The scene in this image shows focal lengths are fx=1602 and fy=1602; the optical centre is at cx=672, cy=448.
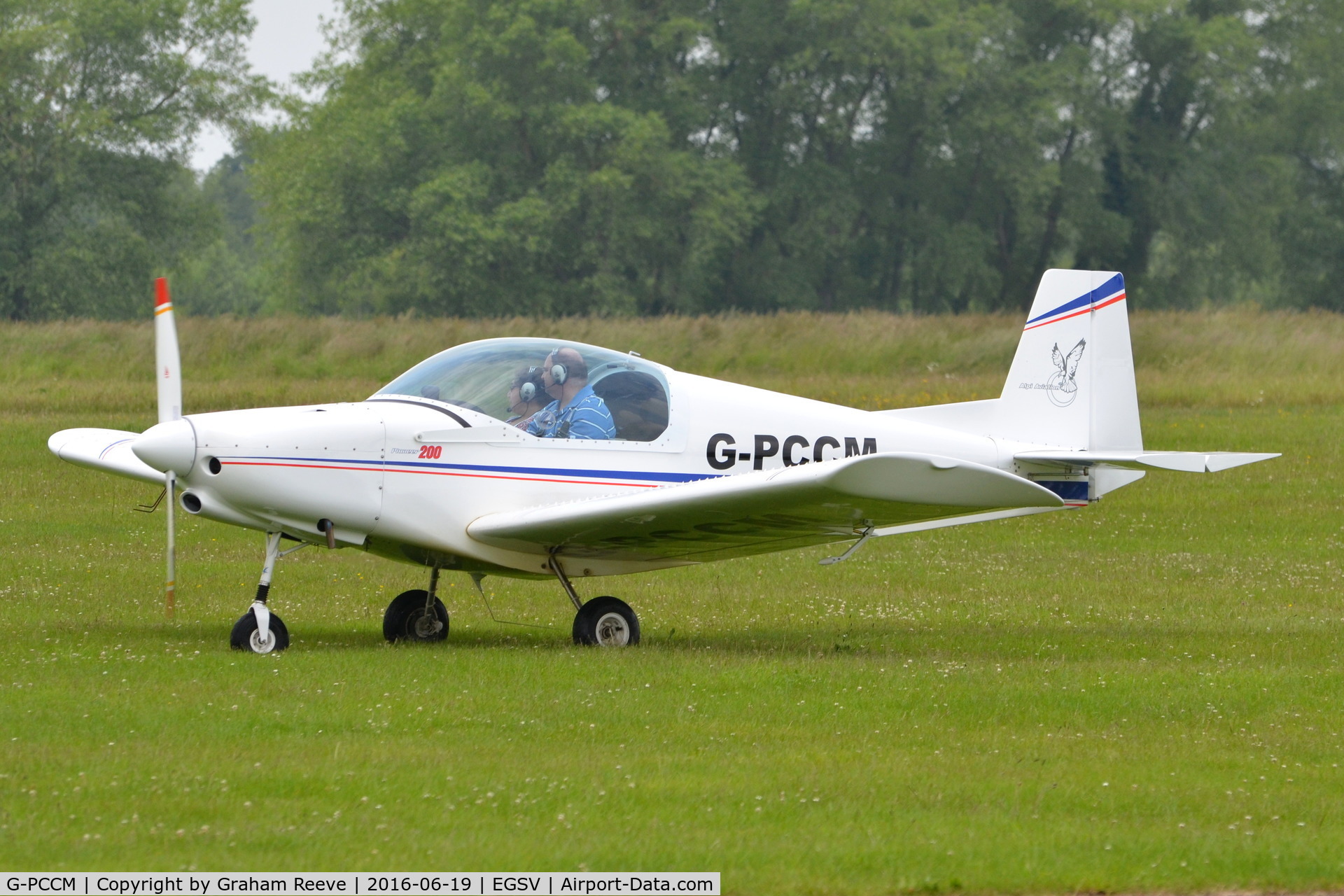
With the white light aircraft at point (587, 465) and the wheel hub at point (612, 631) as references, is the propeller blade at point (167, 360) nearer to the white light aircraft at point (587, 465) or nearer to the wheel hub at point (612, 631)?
the white light aircraft at point (587, 465)

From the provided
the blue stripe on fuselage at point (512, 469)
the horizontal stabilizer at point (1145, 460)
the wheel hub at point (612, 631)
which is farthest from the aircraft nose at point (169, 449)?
the horizontal stabilizer at point (1145, 460)

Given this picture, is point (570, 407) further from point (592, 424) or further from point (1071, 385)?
point (1071, 385)

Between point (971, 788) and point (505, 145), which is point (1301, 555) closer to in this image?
point (971, 788)

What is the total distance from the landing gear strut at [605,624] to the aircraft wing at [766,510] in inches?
13.9

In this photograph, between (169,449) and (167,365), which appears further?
(167,365)

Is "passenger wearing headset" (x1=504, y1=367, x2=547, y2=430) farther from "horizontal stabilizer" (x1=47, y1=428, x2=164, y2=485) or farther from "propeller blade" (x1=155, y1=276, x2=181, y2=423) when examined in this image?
"horizontal stabilizer" (x1=47, y1=428, x2=164, y2=485)

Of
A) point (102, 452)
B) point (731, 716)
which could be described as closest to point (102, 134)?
point (102, 452)

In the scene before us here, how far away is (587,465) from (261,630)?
230cm

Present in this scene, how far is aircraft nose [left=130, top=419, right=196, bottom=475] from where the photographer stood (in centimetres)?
929

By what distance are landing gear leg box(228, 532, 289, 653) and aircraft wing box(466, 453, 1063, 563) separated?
129 centimetres

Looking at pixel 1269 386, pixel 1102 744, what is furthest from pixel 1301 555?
pixel 1269 386

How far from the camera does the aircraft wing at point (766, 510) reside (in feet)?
28.8

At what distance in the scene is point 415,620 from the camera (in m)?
10.9
